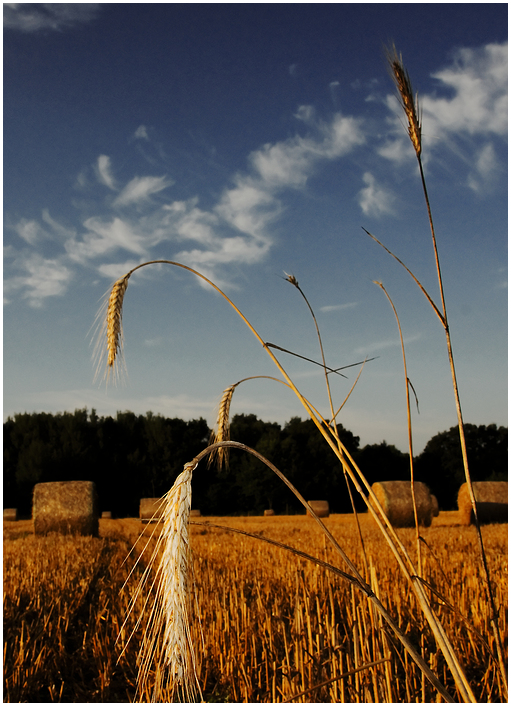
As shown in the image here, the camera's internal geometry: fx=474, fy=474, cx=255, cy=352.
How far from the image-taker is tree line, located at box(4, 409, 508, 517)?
29812mm

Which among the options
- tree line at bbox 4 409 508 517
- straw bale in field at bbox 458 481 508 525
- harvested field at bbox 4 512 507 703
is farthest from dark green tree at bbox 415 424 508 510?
harvested field at bbox 4 512 507 703

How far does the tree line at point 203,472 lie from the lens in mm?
29812

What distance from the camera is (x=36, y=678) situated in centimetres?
292

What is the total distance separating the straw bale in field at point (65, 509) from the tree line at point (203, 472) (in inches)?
629

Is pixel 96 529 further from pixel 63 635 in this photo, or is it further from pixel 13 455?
pixel 13 455

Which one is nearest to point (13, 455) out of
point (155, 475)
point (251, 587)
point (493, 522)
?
point (155, 475)

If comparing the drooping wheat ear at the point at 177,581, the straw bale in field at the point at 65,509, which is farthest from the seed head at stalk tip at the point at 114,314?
the straw bale in field at the point at 65,509

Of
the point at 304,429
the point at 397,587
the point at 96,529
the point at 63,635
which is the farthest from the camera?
the point at 304,429

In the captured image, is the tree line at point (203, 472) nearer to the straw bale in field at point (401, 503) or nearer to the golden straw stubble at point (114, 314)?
the straw bale in field at point (401, 503)

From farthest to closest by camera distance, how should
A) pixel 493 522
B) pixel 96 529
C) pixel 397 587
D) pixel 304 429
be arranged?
pixel 304 429
pixel 493 522
pixel 96 529
pixel 397 587

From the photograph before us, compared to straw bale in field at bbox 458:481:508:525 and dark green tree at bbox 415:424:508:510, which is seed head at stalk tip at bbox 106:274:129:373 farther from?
dark green tree at bbox 415:424:508:510

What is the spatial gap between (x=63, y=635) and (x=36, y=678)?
0.81m

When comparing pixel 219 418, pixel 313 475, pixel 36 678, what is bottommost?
pixel 313 475

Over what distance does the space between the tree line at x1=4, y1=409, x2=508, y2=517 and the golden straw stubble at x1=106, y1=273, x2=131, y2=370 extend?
27726 millimetres
